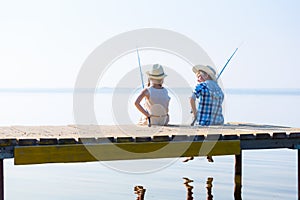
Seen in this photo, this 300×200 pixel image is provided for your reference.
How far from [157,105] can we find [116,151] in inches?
67.1

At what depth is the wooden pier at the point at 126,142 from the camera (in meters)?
7.04

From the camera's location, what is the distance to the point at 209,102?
29.3 ft

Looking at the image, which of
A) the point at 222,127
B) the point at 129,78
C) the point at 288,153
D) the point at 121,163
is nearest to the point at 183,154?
the point at 222,127

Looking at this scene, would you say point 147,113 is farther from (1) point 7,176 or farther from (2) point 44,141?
(1) point 7,176

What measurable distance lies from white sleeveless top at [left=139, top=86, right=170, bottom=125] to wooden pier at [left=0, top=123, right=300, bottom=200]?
358 mm

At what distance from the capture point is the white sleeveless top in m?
8.93

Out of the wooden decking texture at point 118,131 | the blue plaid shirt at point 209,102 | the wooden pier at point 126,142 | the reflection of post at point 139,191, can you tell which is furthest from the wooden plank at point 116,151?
the reflection of post at point 139,191

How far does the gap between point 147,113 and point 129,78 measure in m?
1.42

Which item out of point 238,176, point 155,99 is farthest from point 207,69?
point 238,176

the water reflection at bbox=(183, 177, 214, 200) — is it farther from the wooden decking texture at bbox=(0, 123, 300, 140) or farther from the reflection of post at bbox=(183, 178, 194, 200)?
the wooden decking texture at bbox=(0, 123, 300, 140)

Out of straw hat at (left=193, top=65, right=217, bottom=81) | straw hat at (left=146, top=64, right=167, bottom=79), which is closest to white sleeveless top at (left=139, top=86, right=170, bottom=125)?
straw hat at (left=146, top=64, right=167, bottom=79)

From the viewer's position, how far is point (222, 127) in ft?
29.1

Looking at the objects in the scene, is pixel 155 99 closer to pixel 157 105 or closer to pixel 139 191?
pixel 157 105

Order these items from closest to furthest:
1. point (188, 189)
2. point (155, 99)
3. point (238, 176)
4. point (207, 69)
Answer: point (155, 99) → point (207, 69) → point (238, 176) → point (188, 189)
